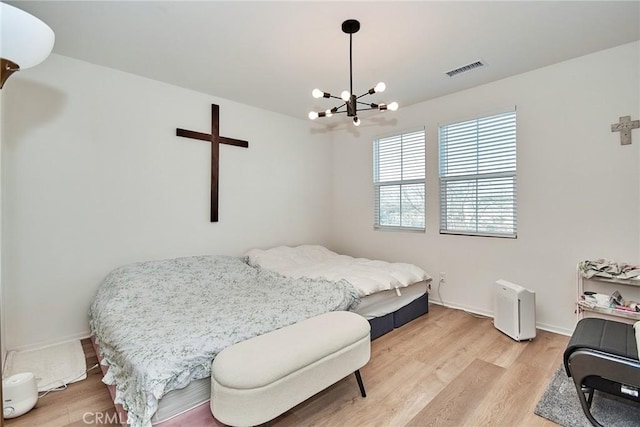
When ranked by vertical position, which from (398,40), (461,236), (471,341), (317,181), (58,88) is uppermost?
(398,40)

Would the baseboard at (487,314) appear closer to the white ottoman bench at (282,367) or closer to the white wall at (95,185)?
the white ottoman bench at (282,367)

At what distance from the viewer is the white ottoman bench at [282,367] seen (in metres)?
1.49

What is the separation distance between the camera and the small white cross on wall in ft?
8.50

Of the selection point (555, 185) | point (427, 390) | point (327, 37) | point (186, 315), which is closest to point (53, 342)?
point (186, 315)

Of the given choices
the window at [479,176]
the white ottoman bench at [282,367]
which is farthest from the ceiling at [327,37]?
the white ottoman bench at [282,367]

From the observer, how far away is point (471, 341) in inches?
111

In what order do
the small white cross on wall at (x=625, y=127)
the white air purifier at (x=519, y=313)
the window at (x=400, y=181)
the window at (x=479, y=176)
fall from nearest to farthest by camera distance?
the small white cross on wall at (x=625, y=127)
the white air purifier at (x=519, y=313)
the window at (x=479, y=176)
the window at (x=400, y=181)

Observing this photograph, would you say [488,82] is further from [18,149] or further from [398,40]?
[18,149]

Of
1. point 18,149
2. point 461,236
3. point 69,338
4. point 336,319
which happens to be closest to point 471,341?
point 461,236

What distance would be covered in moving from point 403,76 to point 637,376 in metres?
2.88

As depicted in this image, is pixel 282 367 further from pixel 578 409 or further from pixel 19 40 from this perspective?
pixel 19 40

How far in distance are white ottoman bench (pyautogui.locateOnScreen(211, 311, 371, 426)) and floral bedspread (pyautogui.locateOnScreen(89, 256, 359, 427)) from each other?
183mm

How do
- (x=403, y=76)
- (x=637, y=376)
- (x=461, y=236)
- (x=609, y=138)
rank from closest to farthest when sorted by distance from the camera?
1. (x=637, y=376)
2. (x=609, y=138)
3. (x=403, y=76)
4. (x=461, y=236)

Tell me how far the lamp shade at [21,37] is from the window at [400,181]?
363cm
